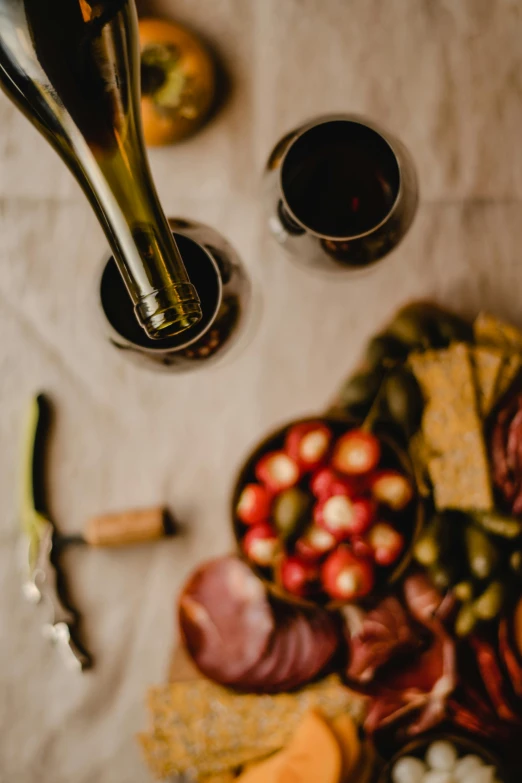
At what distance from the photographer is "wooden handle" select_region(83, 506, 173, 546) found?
62 centimetres

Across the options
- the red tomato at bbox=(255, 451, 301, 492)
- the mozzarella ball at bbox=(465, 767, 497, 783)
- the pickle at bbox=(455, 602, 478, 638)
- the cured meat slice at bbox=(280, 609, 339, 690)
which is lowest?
the mozzarella ball at bbox=(465, 767, 497, 783)

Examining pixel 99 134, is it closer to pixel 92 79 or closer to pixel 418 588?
pixel 92 79

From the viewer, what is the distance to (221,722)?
2.04 ft

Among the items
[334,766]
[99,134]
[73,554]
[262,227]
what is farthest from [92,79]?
[334,766]

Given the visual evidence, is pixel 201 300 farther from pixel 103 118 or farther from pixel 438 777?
pixel 438 777

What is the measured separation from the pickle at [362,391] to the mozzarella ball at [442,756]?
29 centimetres

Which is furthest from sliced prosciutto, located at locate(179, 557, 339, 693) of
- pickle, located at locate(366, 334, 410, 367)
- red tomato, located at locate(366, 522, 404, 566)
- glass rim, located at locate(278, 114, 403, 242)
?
glass rim, located at locate(278, 114, 403, 242)

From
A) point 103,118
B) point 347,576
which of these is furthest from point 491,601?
point 103,118

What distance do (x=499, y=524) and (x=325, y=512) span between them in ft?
0.49

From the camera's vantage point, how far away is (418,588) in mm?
599

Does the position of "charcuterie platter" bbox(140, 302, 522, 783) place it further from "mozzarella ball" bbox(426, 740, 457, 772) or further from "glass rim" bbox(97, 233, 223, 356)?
"glass rim" bbox(97, 233, 223, 356)

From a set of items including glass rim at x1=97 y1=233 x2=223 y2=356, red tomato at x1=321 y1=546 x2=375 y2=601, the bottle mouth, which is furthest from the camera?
red tomato at x1=321 y1=546 x2=375 y2=601

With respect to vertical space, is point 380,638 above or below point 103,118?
below

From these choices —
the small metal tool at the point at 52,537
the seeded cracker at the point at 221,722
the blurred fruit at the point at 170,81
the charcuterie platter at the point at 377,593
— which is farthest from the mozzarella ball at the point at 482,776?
the blurred fruit at the point at 170,81
